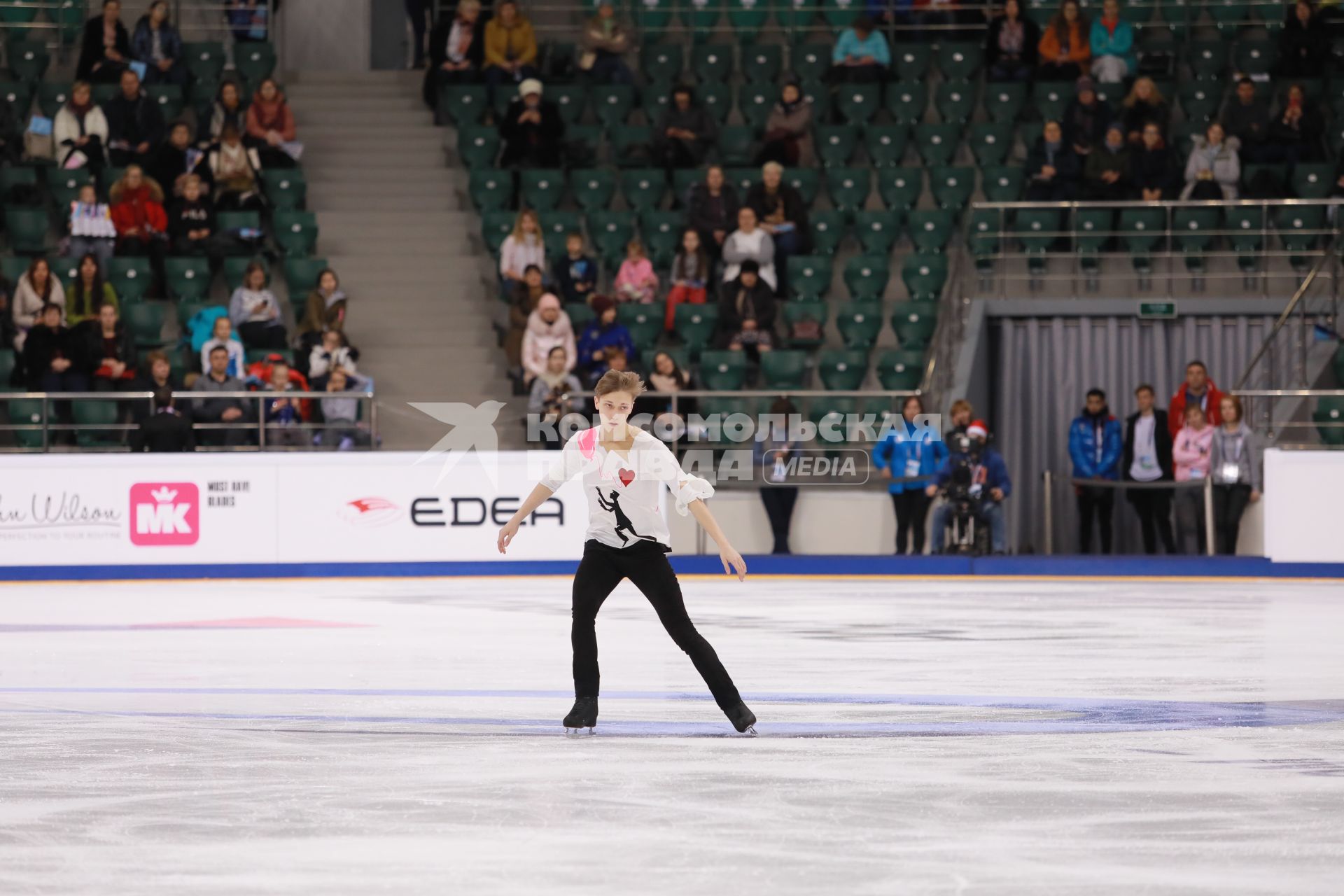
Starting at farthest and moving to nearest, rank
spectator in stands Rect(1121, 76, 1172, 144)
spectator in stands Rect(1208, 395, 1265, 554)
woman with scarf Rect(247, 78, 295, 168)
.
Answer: woman with scarf Rect(247, 78, 295, 168) → spectator in stands Rect(1121, 76, 1172, 144) → spectator in stands Rect(1208, 395, 1265, 554)

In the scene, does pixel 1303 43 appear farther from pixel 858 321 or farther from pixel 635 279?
pixel 635 279

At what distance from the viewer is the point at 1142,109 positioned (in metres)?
22.2

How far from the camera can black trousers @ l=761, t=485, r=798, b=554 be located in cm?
1938

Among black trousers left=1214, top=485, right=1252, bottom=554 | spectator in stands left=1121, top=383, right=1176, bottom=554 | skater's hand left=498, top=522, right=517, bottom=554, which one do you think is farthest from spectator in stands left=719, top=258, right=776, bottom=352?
skater's hand left=498, top=522, right=517, bottom=554

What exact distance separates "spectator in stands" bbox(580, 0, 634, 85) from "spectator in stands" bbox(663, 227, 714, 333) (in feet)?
12.3

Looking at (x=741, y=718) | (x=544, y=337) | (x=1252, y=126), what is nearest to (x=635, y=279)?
(x=544, y=337)

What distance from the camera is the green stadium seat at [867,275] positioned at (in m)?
21.2

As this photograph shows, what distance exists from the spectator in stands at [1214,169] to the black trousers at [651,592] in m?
15.6

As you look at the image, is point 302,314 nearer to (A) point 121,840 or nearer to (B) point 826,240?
(B) point 826,240

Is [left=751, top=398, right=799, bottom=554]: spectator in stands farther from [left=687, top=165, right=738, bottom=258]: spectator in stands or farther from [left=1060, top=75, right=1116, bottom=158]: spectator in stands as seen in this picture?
[left=1060, top=75, right=1116, bottom=158]: spectator in stands

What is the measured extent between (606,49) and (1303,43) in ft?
28.2

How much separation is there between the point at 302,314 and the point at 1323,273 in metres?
11.5

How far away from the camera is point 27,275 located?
63.3ft

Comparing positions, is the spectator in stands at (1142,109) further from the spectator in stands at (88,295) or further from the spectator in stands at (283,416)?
the spectator in stands at (88,295)
